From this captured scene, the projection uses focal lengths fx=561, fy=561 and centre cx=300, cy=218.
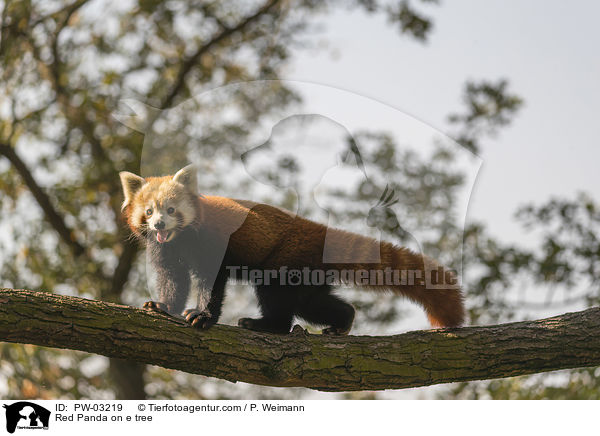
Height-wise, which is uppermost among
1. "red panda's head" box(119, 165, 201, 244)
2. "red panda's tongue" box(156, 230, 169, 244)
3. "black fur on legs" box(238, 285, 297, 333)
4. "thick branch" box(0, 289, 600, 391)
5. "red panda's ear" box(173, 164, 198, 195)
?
"red panda's ear" box(173, 164, 198, 195)

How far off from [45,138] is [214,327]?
418 centimetres

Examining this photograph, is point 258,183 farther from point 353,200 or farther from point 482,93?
point 482,93

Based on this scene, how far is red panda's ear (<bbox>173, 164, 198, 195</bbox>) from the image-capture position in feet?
7.02

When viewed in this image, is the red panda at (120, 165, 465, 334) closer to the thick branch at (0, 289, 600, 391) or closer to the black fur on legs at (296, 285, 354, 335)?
the black fur on legs at (296, 285, 354, 335)

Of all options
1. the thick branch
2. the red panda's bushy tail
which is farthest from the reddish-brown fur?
the thick branch

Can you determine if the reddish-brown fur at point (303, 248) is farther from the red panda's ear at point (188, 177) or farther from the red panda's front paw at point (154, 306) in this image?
the red panda's front paw at point (154, 306)

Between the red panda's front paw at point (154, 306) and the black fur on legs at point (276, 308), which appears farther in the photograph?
the black fur on legs at point (276, 308)

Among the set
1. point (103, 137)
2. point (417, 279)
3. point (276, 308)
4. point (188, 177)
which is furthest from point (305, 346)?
point (103, 137)

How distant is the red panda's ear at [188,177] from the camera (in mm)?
2141

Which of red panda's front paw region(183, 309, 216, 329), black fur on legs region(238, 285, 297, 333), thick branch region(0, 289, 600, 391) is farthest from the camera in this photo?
black fur on legs region(238, 285, 297, 333)

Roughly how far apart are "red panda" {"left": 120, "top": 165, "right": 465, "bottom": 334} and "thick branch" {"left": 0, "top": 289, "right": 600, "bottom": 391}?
0.13 m

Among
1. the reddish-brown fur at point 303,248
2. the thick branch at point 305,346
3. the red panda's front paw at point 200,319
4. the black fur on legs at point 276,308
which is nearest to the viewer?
the thick branch at point 305,346

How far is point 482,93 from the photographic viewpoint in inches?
188

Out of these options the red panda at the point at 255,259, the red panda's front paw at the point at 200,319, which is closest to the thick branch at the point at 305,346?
the red panda's front paw at the point at 200,319
